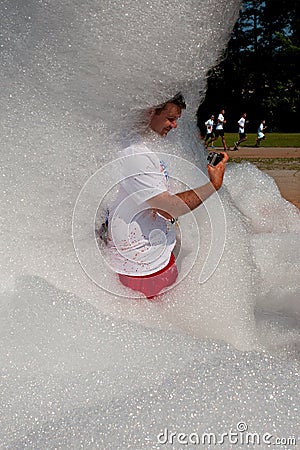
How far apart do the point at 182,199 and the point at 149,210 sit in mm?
102

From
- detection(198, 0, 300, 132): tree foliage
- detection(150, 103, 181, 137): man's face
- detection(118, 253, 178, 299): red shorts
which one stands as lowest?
detection(198, 0, 300, 132): tree foliage

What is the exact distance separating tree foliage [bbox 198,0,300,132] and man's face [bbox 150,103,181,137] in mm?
15882

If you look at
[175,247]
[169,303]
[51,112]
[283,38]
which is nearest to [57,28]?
[51,112]

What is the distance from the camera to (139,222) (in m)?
1.58

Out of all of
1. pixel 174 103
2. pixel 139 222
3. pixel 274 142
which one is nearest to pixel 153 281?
pixel 139 222

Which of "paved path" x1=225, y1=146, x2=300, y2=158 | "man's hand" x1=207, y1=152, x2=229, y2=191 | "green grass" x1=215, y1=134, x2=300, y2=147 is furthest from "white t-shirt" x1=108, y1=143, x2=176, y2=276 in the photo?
"green grass" x1=215, y1=134, x2=300, y2=147

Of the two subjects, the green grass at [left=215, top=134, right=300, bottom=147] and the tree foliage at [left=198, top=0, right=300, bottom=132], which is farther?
the tree foliage at [left=198, top=0, right=300, bottom=132]

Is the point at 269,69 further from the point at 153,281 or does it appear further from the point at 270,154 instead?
the point at 153,281

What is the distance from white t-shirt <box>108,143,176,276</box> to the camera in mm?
1476

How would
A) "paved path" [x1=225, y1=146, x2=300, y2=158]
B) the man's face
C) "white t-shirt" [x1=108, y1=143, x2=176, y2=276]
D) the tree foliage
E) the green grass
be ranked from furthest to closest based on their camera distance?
1. the tree foliage
2. the green grass
3. "paved path" [x1=225, y1=146, x2=300, y2=158]
4. the man's face
5. "white t-shirt" [x1=108, y1=143, x2=176, y2=276]

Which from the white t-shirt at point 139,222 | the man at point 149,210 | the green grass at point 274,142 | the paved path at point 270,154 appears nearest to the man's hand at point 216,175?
the man at point 149,210

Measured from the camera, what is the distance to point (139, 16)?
1.59m

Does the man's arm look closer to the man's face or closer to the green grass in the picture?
the man's face

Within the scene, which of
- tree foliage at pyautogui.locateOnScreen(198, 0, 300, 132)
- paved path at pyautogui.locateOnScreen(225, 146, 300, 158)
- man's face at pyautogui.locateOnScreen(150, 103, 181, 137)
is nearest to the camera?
man's face at pyautogui.locateOnScreen(150, 103, 181, 137)
